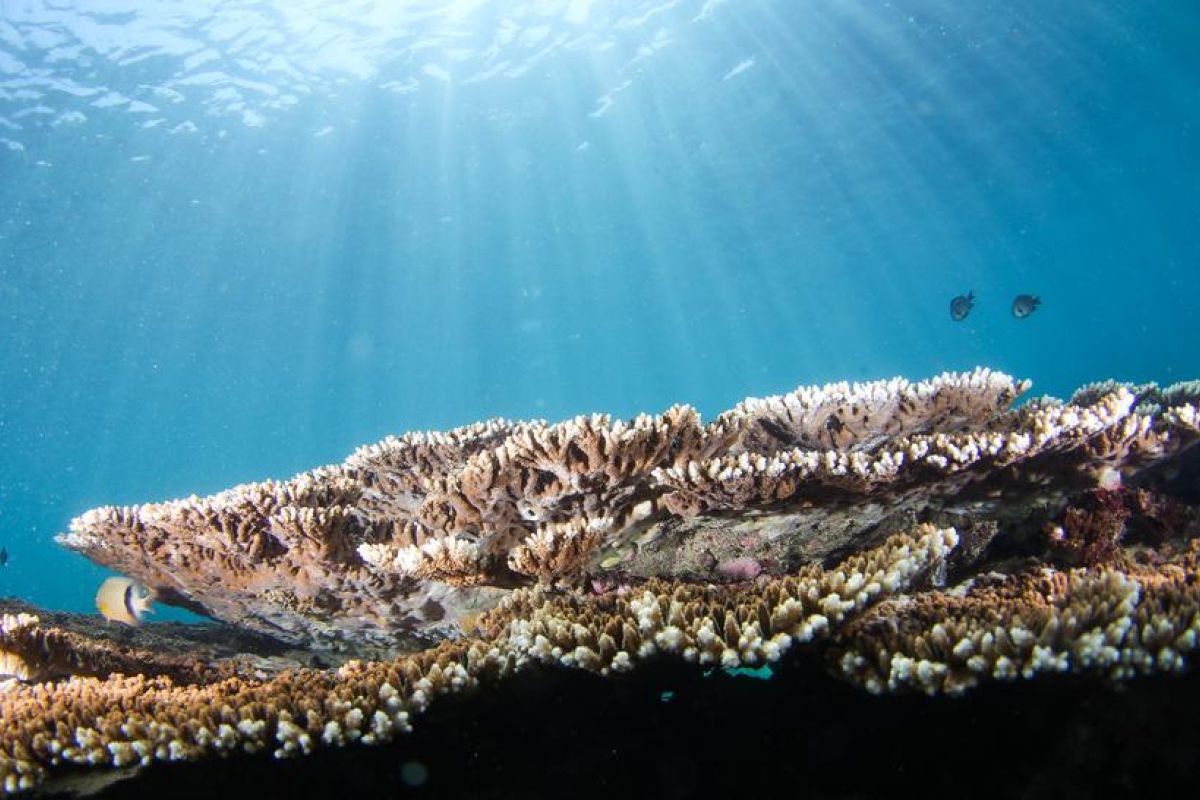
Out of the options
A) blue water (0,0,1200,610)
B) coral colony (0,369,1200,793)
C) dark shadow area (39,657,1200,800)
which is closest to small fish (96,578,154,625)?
coral colony (0,369,1200,793)

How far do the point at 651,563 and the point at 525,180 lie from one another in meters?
54.1

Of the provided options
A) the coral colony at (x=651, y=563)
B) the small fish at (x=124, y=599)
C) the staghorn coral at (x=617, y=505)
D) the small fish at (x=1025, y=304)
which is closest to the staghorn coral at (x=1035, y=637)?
the coral colony at (x=651, y=563)

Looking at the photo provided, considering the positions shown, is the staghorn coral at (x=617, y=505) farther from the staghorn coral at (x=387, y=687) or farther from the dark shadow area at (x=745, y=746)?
the dark shadow area at (x=745, y=746)

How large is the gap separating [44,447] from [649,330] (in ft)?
365

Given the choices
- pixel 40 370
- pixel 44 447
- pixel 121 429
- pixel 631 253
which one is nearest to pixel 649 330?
pixel 631 253

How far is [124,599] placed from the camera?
4949 mm

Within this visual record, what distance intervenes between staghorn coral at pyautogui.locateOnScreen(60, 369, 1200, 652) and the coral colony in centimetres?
2

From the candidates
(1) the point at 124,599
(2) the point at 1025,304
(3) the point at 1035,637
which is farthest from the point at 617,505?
(2) the point at 1025,304

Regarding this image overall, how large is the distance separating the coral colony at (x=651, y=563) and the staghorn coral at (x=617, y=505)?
2 cm

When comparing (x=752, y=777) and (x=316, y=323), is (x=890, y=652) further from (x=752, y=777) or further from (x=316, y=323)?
(x=316, y=323)

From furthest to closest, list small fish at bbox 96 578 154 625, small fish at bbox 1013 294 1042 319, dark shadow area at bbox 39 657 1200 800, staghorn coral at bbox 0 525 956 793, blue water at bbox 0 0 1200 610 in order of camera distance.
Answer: blue water at bbox 0 0 1200 610 → small fish at bbox 1013 294 1042 319 → small fish at bbox 96 578 154 625 → staghorn coral at bbox 0 525 956 793 → dark shadow area at bbox 39 657 1200 800

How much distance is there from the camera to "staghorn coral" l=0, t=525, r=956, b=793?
92.7 inches

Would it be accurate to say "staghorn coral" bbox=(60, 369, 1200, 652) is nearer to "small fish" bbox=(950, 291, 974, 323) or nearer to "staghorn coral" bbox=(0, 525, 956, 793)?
"staghorn coral" bbox=(0, 525, 956, 793)

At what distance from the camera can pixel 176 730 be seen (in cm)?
236
